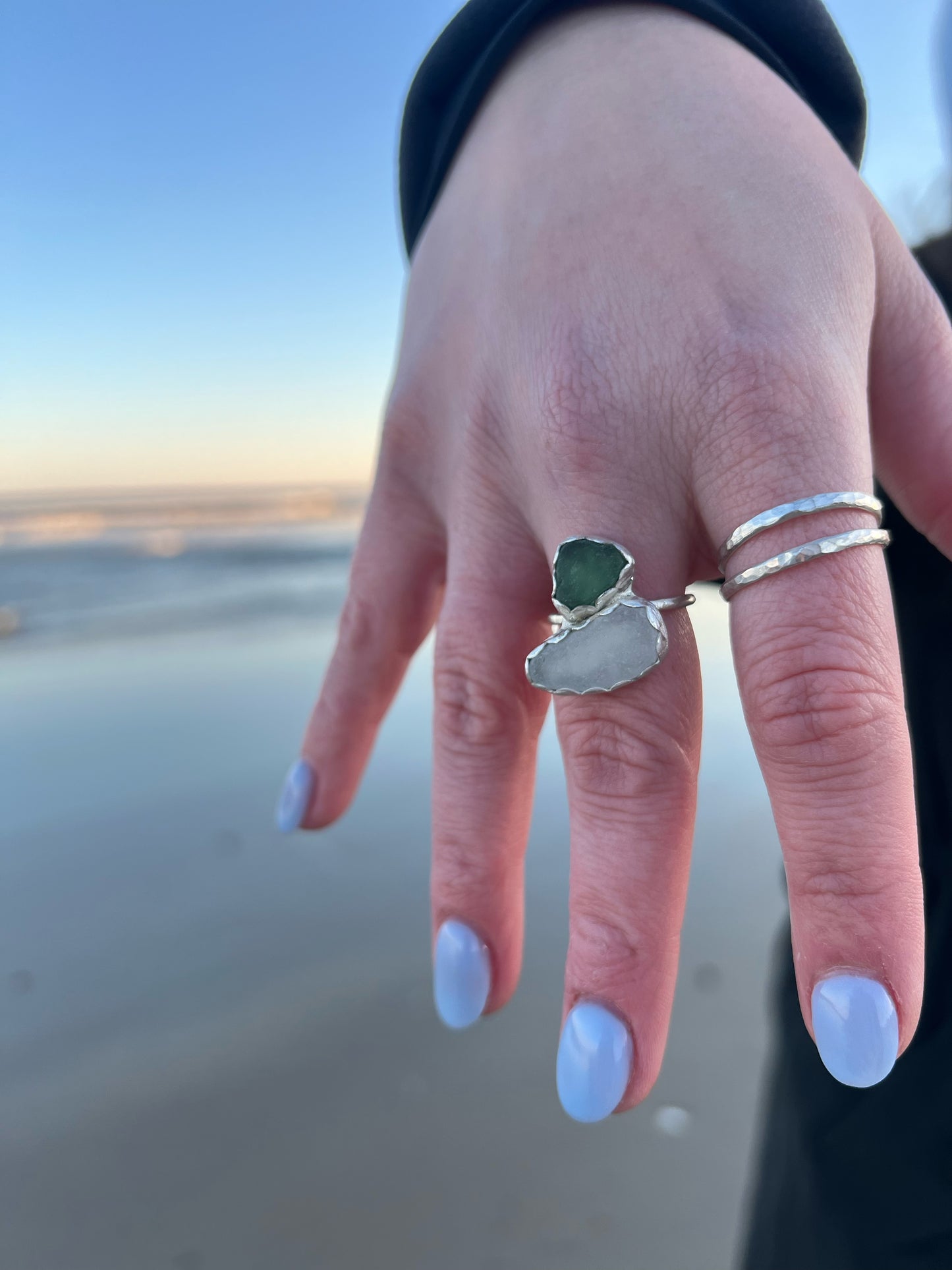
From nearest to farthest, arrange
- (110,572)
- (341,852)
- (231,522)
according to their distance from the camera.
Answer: (341,852)
(110,572)
(231,522)

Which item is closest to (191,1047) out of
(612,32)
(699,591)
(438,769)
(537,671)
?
(438,769)

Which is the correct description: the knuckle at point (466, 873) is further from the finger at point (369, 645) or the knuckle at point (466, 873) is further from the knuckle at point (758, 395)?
the knuckle at point (758, 395)

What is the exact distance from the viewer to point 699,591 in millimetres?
5047

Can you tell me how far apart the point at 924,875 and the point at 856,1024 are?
512 mm

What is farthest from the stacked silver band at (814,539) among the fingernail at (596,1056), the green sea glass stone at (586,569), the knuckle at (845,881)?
the fingernail at (596,1056)

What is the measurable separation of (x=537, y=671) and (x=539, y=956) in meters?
1.45

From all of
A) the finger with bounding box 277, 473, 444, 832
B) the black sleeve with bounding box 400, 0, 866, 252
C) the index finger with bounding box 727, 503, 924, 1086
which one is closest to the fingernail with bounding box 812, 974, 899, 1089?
the index finger with bounding box 727, 503, 924, 1086

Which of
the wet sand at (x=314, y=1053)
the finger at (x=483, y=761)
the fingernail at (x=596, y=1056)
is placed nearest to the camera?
the fingernail at (x=596, y=1056)

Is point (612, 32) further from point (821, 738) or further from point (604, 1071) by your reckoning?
point (604, 1071)

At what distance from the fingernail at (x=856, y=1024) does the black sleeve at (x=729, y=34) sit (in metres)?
0.92

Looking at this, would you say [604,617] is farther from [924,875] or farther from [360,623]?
[924,875]

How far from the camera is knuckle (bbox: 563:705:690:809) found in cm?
71

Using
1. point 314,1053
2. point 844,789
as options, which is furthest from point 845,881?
point 314,1053

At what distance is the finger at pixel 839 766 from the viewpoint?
24.4 inches
